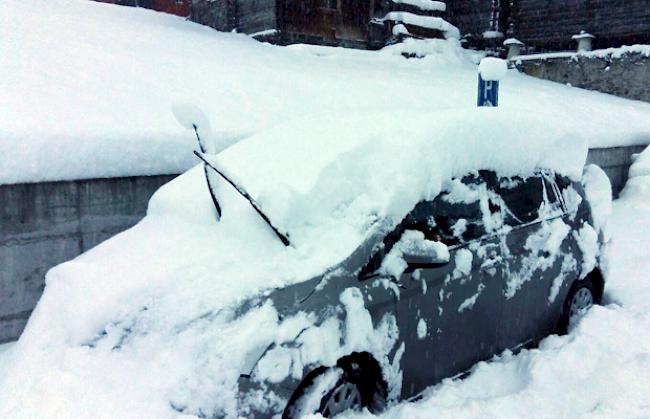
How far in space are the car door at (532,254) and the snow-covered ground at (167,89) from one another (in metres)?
1.21

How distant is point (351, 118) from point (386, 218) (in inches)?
39.5

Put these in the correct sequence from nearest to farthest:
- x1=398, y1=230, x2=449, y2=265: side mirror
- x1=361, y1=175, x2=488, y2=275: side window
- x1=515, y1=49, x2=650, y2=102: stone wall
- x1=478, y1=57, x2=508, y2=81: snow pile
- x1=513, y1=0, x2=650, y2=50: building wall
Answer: x1=398, y1=230, x2=449, y2=265: side mirror < x1=361, y1=175, x2=488, y2=275: side window < x1=478, y1=57, x2=508, y2=81: snow pile < x1=515, y1=49, x2=650, y2=102: stone wall < x1=513, y1=0, x2=650, y2=50: building wall

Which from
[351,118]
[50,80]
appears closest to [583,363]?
[351,118]

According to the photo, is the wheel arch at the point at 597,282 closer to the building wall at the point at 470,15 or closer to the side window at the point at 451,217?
the side window at the point at 451,217

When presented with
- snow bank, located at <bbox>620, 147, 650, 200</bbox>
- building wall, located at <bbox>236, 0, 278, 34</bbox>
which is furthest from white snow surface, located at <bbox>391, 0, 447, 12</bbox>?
snow bank, located at <bbox>620, 147, 650, 200</bbox>

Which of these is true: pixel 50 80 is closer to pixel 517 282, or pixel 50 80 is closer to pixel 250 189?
pixel 250 189

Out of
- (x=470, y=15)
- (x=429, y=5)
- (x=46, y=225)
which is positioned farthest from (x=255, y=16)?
(x=46, y=225)

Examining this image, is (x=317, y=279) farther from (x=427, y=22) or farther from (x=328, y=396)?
(x=427, y=22)

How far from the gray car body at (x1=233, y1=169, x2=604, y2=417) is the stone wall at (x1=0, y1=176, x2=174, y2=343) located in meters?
3.03

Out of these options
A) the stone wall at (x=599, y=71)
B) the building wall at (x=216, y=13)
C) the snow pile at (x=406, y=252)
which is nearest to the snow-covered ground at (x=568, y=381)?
the snow pile at (x=406, y=252)

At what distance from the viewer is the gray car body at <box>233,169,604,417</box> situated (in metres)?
2.82

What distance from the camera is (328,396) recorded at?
2889 mm

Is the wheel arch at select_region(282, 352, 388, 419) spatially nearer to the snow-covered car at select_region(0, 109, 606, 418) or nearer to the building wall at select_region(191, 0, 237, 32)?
the snow-covered car at select_region(0, 109, 606, 418)

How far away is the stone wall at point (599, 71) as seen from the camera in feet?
45.6
